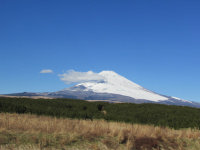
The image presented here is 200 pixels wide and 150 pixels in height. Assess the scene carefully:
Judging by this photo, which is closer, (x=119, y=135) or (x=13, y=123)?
(x=119, y=135)

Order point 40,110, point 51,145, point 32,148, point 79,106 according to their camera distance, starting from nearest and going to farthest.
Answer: point 32,148, point 51,145, point 40,110, point 79,106

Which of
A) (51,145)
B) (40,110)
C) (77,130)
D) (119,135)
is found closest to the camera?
(51,145)

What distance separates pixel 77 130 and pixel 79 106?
2126 cm

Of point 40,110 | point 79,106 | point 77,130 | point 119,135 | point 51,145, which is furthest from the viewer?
point 79,106

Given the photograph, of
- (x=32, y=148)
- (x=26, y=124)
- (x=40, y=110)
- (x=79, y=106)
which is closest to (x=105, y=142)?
(x=32, y=148)

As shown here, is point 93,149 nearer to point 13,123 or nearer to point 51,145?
point 51,145

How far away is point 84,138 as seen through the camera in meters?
13.7

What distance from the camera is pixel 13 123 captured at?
15.8m

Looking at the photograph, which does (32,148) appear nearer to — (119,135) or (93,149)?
(93,149)

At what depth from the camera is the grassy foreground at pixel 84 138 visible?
12.4 m

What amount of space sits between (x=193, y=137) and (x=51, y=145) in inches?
353

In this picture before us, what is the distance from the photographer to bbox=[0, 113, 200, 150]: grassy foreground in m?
12.4

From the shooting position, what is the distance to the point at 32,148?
11.4 meters

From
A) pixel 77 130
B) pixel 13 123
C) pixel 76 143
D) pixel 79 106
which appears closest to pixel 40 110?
pixel 79 106
